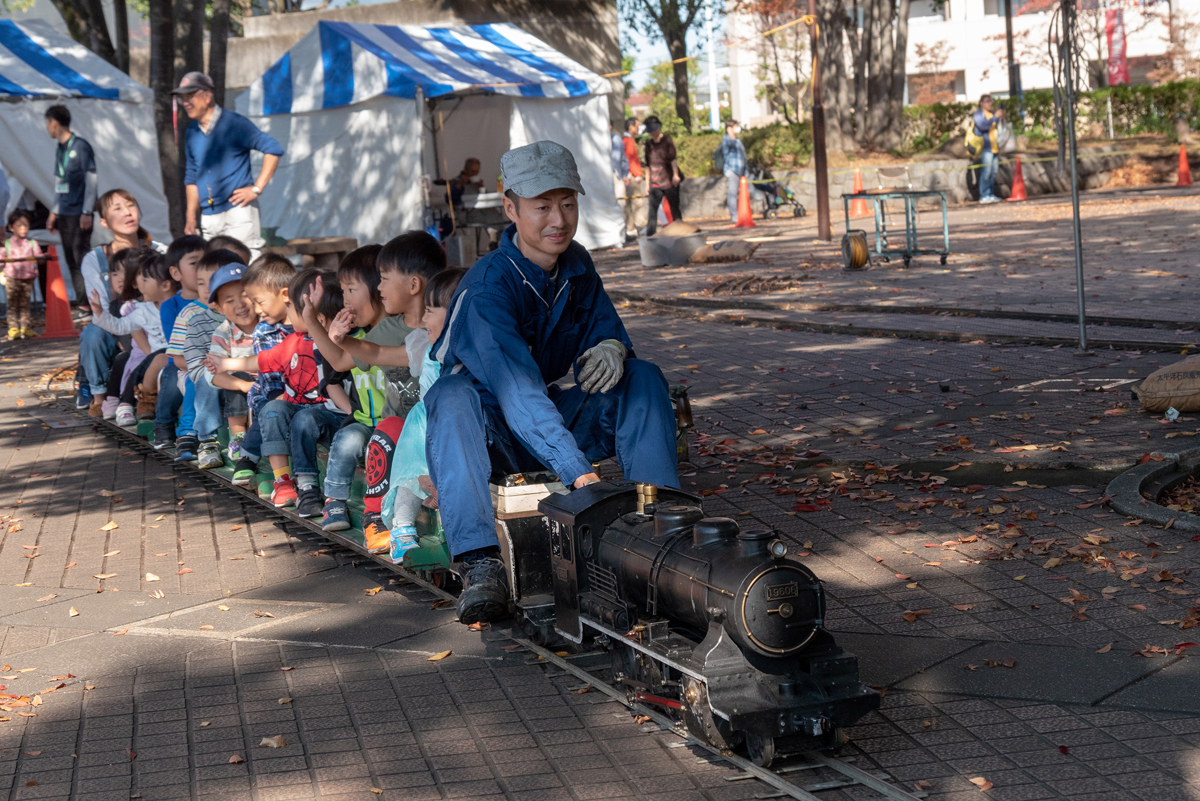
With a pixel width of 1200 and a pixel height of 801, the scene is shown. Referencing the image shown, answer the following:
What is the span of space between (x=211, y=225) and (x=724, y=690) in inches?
353

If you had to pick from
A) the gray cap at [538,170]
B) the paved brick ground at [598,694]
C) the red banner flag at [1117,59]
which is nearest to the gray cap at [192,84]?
the paved brick ground at [598,694]

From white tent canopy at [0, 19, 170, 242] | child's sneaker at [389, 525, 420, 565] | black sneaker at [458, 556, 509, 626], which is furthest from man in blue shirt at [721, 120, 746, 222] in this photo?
black sneaker at [458, 556, 509, 626]

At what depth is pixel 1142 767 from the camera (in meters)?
3.36

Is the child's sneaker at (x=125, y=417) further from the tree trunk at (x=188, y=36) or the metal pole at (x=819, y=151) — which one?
the metal pole at (x=819, y=151)

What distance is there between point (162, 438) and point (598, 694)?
5714 mm

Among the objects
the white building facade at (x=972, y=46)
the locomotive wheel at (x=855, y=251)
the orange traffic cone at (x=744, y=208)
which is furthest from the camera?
the white building facade at (x=972, y=46)

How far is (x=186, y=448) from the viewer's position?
8500 mm

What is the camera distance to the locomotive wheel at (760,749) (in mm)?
3473

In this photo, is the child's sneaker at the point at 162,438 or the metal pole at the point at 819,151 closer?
the child's sneaker at the point at 162,438

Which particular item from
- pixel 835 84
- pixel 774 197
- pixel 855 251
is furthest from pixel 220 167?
pixel 835 84

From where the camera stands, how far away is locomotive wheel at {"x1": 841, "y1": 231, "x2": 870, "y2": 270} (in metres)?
16.6

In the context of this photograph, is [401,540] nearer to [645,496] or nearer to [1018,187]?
[645,496]

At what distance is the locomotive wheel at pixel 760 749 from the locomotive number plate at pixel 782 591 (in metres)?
0.40

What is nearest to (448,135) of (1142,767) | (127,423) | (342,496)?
(127,423)
